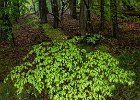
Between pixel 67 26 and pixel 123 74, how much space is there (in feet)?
41.3

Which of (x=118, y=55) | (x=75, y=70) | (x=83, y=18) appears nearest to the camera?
(x=75, y=70)

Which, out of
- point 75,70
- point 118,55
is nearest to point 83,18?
point 118,55

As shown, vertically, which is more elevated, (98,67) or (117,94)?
(98,67)

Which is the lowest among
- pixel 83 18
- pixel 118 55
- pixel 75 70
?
pixel 118 55

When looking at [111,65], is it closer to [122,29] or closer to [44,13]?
[122,29]

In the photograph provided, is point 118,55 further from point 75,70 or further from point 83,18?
point 75,70

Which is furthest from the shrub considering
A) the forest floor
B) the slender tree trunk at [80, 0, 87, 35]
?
the slender tree trunk at [80, 0, 87, 35]

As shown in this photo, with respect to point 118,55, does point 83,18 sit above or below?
above

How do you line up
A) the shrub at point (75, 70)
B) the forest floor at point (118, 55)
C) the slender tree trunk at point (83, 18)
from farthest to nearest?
the slender tree trunk at point (83, 18) < the forest floor at point (118, 55) < the shrub at point (75, 70)

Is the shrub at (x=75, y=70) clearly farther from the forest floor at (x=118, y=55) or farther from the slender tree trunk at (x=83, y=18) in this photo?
the slender tree trunk at (x=83, y=18)

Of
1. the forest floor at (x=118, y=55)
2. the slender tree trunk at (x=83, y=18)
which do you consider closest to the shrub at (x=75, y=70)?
the forest floor at (x=118, y=55)

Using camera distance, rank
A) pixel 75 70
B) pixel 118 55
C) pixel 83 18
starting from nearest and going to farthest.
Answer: pixel 75 70 → pixel 83 18 → pixel 118 55

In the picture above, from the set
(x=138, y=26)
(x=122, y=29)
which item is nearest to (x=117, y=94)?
(x=122, y=29)

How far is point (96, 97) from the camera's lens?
8.29m
